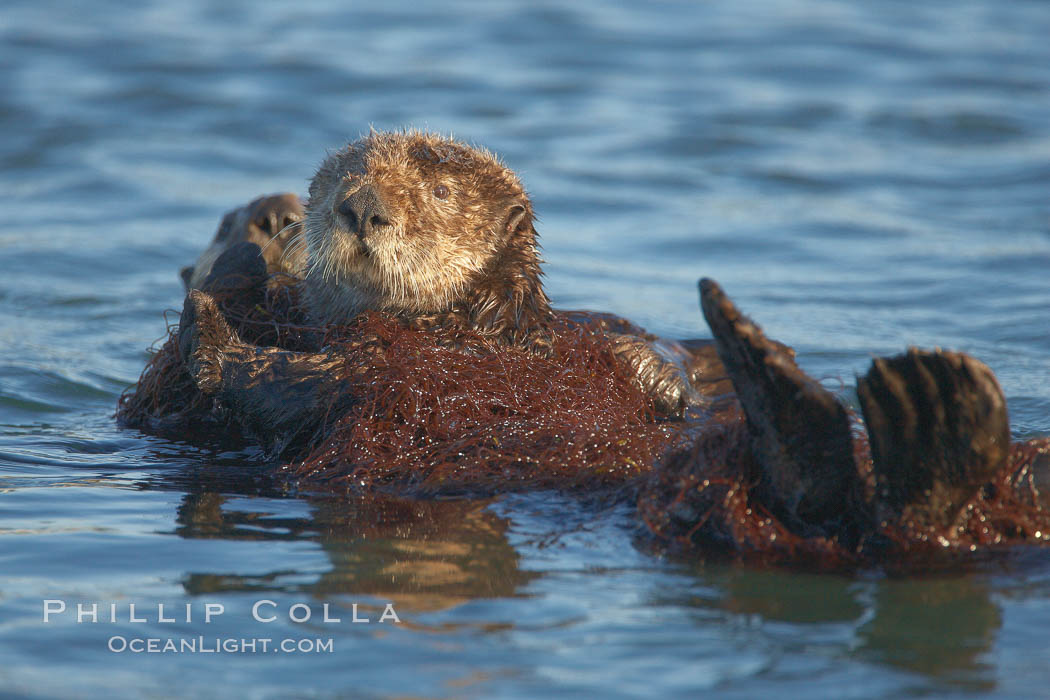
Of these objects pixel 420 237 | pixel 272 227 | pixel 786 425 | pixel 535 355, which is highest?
pixel 272 227

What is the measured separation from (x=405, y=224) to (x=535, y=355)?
670 millimetres

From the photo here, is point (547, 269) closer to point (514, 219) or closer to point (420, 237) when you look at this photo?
point (514, 219)

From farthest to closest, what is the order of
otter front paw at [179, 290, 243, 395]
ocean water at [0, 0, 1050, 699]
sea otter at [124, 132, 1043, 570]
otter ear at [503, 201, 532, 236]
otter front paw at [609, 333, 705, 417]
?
otter front paw at [609, 333, 705, 417] < otter ear at [503, 201, 532, 236] < otter front paw at [179, 290, 243, 395] < sea otter at [124, 132, 1043, 570] < ocean water at [0, 0, 1050, 699]

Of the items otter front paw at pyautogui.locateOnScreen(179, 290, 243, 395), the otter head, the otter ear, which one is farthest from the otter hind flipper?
otter front paw at pyautogui.locateOnScreen(179, 290, 243, 395)

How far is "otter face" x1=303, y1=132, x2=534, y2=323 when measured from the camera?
4195 mm

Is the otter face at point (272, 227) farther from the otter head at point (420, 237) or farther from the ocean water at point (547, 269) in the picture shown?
the ocean water at point (547, 269)

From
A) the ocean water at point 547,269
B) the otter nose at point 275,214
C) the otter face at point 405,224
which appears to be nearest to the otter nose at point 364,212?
the otter face at point 405,224

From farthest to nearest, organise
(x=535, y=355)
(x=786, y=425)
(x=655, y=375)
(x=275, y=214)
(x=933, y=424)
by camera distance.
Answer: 1. (x=275, y=214)
2. (x=655, y=375)
3. (x=535, y=355)
4. (x=786, y=425)
5. (x=933, y=424)

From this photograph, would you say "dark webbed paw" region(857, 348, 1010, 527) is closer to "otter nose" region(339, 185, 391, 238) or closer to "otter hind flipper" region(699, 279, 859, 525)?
"otter hind flipper" region(699, 279, 859, 525)

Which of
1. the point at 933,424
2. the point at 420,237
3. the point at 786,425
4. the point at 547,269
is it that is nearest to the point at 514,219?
A: the point at 420,237

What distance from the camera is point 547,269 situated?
9.02 meters

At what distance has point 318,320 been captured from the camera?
456 cm

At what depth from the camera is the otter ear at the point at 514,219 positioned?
4.59m

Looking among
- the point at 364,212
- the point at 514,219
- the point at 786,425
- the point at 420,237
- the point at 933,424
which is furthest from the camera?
the point at 514,219
